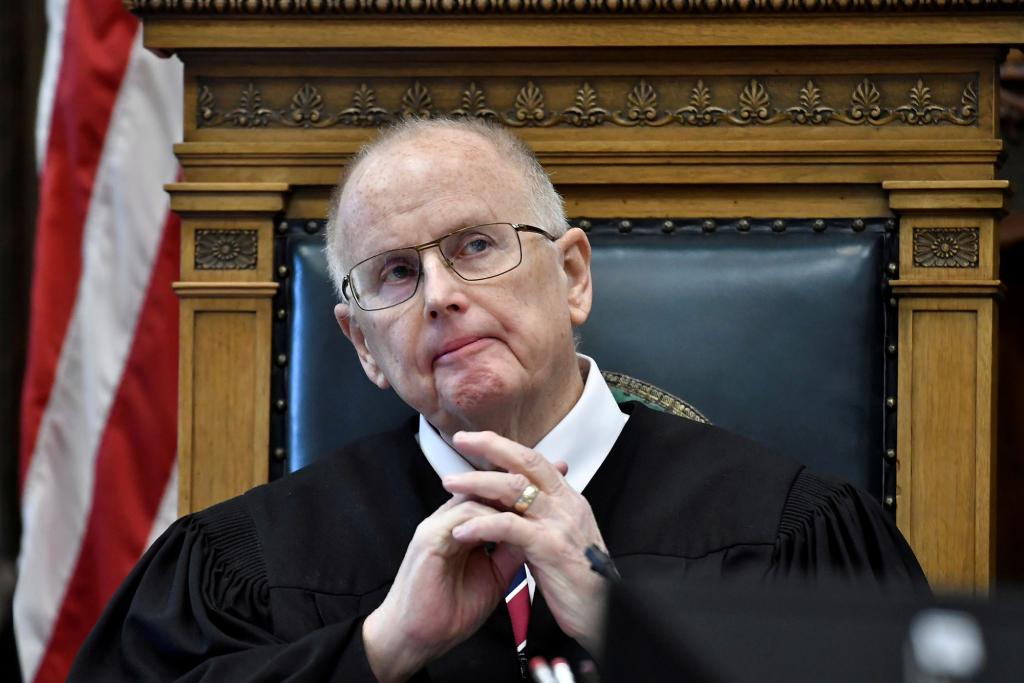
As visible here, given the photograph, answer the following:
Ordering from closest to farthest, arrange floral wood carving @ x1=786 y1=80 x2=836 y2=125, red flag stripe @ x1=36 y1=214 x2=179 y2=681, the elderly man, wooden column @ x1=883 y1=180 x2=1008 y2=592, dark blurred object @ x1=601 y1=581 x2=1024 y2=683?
1. dark blurred object @ x1=601 y1=581 x2=1024 y2=683
2. the elderly man
3. wooden column @ x1=883 y1=180 x2=1008 y2=592
4. floral wood carving @ x1=786 y1=80 x2=836 y2=125
5. red flag stripe @ x1=36 y1=214 x2=179 y2=681

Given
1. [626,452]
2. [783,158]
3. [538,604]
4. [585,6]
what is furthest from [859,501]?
[585,6]

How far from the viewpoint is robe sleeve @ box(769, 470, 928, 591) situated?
1.95 meters

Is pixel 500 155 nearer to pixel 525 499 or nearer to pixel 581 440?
pixel 581 440

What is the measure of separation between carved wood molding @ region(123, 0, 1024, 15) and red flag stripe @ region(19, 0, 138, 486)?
75cm

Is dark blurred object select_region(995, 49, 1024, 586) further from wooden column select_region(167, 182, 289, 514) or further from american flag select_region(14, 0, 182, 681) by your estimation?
american flag select_region(14, 0, 182, 681)

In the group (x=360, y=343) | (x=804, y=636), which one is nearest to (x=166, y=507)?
(x=360, y=343)

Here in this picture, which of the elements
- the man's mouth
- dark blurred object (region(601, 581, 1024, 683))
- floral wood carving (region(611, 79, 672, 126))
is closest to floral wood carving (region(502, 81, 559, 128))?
floral wood carving (region(611, 79, 672, 126))

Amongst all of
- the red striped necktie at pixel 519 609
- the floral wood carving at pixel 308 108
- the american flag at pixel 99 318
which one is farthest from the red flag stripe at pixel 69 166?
the red striped necktie at pixel 519 609

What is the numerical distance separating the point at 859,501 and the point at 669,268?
1.89 ft

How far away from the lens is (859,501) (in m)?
2.05

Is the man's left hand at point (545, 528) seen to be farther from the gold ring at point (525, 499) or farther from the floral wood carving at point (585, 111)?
the floral wood carving at point (585, 111)

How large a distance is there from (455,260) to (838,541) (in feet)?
2.29

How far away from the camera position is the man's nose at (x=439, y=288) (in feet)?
6.41

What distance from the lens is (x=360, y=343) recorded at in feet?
7.27
